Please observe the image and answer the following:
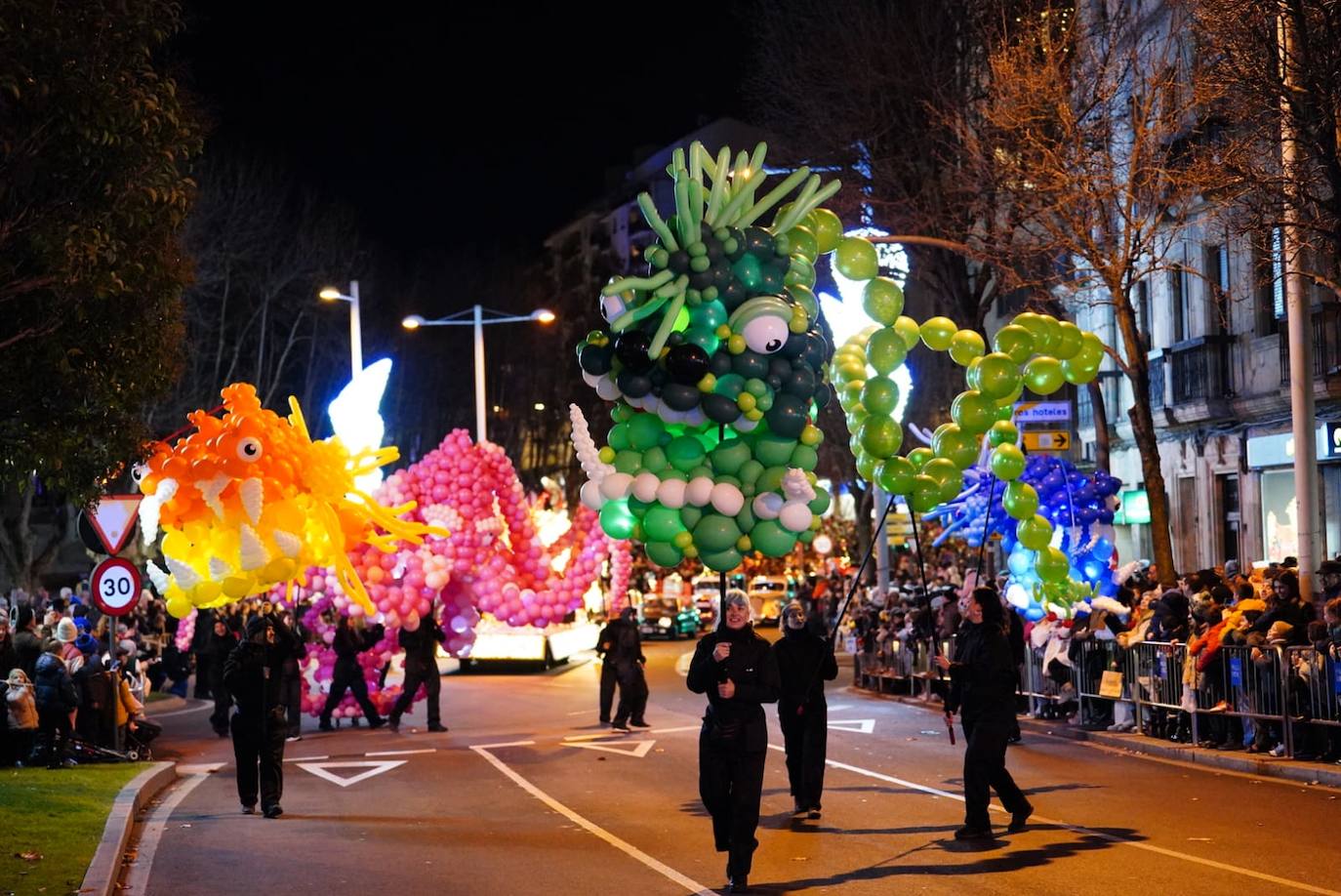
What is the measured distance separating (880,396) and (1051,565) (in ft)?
16.3

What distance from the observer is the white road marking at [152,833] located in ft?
37.2

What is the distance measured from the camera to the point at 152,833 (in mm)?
13602

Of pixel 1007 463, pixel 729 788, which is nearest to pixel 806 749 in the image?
pixel 729 788

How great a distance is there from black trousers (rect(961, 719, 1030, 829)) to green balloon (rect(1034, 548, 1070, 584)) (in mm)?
5711

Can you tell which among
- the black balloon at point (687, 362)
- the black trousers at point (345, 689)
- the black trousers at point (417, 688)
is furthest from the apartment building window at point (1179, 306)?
the black balloon at point (687, 362)

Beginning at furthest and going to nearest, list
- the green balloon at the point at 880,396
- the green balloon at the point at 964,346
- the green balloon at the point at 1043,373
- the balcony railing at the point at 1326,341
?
the balcony railing at the point at 1326,341
the green balloon at the point at 964,346
the green balloon at the point at 1043,373
the green balloon at the point at 880,396

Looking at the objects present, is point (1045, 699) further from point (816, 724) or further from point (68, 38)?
point (68, 38)

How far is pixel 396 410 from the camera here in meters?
62.9

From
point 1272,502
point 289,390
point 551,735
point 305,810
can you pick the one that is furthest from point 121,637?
point 289,390

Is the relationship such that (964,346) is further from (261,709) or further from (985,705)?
(261,709)

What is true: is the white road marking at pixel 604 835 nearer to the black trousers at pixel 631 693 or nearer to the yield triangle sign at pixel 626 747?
the yield triangle sign at pixel 626 747

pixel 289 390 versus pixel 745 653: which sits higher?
pixel 289 390

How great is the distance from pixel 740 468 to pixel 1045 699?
A: 11.4 meters

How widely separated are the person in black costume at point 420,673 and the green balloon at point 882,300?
10445 millimetres
